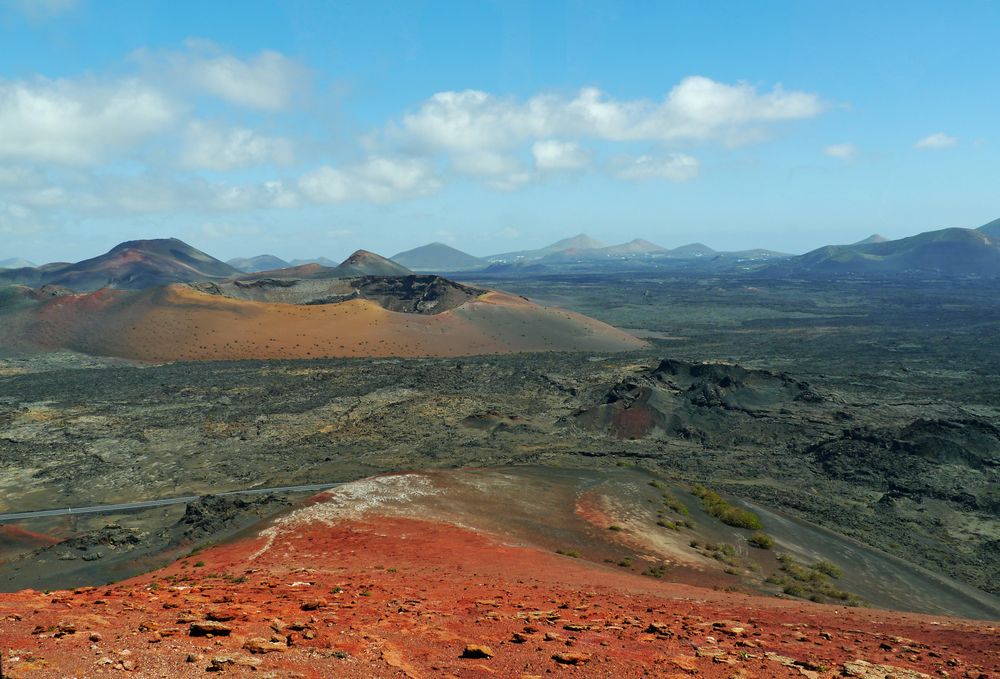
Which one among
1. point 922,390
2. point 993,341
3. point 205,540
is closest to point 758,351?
point 922,390

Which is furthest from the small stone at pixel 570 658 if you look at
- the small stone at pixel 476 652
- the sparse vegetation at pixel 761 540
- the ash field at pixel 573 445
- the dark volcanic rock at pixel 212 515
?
the dark volcanic rock at pixel 212 515

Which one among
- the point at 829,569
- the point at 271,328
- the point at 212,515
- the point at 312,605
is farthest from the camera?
the point at 271,328

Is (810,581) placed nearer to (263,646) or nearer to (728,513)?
(728,513)

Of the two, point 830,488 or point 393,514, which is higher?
point 393,514

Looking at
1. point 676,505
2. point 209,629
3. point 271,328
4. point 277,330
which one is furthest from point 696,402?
point 271,328

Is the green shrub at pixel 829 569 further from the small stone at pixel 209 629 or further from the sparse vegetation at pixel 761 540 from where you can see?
the small stone at pixel 209 629

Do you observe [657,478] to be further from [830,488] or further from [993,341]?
[993,341]

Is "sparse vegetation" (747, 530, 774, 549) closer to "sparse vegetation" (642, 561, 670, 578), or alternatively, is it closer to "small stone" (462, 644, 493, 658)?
"sparse vegetation" (642, 561, 670, 578)
